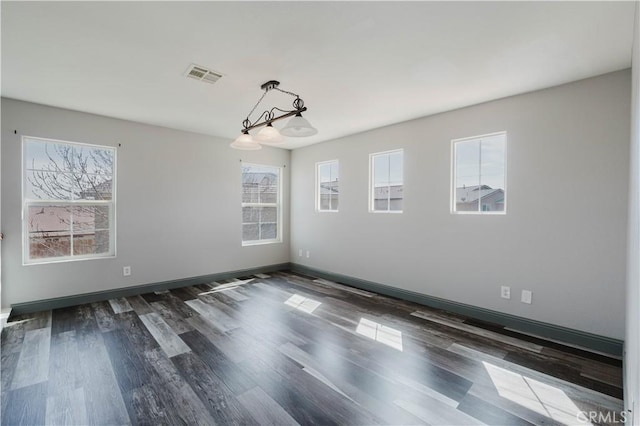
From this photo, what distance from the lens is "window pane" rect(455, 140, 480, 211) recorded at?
3531 millimetres

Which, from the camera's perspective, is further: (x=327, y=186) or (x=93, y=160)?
(x=327, y=186)

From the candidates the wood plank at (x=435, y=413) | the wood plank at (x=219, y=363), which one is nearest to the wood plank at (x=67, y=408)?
the wood plank at (x=219, y=363)

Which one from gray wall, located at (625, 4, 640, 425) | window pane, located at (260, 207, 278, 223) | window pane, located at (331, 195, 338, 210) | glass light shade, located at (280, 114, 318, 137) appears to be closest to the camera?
gray wall, located at (625, 4, 640, 425)

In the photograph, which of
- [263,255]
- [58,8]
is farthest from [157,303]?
[58,8]

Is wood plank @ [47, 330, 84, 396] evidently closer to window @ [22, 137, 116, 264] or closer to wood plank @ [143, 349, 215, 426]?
wood plank @ [143, 349, 215, 426]

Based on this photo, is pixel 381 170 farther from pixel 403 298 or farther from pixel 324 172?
pixel 403 298

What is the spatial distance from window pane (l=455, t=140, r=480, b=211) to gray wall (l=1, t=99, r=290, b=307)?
3456 millimetres

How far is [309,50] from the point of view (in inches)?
90.7

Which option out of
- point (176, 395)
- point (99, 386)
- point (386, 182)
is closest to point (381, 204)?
point (386, 182)

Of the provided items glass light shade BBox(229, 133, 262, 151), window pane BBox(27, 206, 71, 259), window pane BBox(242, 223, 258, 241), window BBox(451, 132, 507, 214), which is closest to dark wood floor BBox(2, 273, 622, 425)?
window pane BBox(27, 206, 71, 259)

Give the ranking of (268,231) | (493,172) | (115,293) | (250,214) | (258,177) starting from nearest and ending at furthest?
(493,172) → (115,293) → (250,214) → (258,177) → (268,231)

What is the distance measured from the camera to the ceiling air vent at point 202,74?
8.52ft

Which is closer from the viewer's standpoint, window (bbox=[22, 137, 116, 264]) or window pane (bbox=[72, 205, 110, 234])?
window (bbox=[22, 137, 116, 264])
